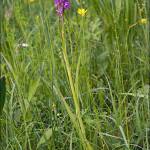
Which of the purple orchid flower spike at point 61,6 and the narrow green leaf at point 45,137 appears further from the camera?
the narrow green leaf at point 45,137

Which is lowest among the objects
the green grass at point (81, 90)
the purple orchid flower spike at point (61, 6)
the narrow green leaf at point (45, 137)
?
the narrow green leaf at point (45, 137)

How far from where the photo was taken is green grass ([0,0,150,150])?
156 cm

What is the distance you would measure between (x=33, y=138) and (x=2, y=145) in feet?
0.37

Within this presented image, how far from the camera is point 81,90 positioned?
70.9 inches

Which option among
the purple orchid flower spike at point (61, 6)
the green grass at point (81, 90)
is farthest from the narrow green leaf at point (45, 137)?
the purple orchid flower spike at point (61, 6)

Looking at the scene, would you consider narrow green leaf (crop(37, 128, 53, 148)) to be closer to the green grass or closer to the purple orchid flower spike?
the green grass

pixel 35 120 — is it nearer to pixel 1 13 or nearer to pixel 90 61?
pixel 90 61

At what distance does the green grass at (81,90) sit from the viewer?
1561 millimetres

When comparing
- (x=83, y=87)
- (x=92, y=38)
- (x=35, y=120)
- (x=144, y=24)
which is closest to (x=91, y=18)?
(x=92, y=38)

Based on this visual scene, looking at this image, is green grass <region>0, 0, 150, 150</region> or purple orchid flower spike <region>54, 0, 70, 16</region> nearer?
purple orchid flower spike <region>54, 0, 70, 16</region>

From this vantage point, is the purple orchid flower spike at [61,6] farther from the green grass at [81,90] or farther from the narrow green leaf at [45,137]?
the narrow green leaf at [45,137]

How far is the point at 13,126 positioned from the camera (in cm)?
160

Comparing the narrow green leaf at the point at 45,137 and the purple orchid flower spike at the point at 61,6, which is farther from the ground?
the purple orchid flower spike at the point at 61,6

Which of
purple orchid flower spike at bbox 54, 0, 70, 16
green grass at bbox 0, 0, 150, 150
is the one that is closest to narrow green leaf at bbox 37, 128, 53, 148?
green grass at bbox 0, 0, 150, 150
